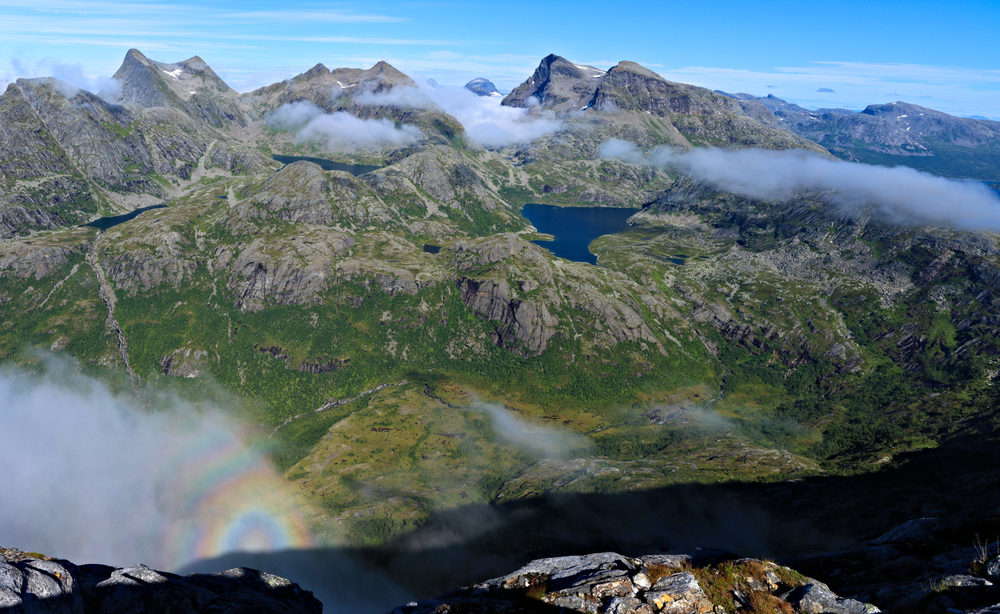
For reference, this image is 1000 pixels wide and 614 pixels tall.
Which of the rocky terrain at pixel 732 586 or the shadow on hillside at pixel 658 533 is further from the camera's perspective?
the shadow on hillside at pixel 658 533

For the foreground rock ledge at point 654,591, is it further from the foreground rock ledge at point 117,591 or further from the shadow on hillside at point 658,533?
the shadow on hillside at point 658,533

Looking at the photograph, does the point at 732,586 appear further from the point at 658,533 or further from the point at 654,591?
the point at 658,533

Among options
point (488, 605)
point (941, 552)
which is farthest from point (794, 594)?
point (941, 552)

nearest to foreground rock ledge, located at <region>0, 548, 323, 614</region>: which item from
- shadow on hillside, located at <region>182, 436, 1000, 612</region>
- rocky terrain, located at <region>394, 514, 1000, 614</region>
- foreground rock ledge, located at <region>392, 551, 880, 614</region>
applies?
foreground rock ledge, located at <region>392, 551, 880, 614</region>

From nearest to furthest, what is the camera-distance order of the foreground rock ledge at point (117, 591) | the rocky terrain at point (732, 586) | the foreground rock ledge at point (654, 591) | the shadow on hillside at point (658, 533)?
1. the foreground rock ledge at point (117, 591)
2. the rocky terrain at point (732, 586)
3. the foreground rock ledge at point (654, 591)
4. the shadow on hillside at point (658, 533)

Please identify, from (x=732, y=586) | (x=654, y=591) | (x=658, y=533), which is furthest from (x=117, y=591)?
Result: (x=658, y=533)

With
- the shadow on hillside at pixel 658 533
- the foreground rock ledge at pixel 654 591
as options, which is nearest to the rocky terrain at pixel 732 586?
the foreground rock ledge at pixel 654 591

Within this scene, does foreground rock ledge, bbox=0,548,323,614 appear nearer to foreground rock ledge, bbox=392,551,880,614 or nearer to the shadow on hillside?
foreground rock ledge, bbox=392,551,880,614

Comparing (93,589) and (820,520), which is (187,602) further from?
(820,520)
